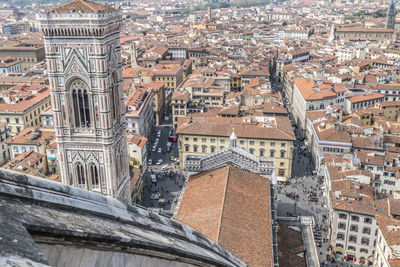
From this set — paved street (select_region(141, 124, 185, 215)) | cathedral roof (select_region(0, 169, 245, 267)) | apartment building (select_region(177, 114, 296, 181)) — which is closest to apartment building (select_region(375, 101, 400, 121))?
apartment building (select_region(177, 114, 296, 181))

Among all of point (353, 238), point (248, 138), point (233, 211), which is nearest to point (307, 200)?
point (353, 238)

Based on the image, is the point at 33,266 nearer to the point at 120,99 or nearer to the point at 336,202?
the point at 120,99

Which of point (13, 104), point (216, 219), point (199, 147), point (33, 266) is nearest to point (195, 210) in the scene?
point (216, 219)

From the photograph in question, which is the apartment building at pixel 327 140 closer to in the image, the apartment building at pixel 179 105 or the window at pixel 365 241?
the window at pixel 365 241

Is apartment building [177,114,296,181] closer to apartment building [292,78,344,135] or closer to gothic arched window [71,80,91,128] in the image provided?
apartment building [292,78,344,135]

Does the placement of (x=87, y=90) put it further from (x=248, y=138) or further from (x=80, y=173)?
(x=248, y=138)

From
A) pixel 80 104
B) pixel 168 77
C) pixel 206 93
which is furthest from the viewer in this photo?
pixel 168 77
